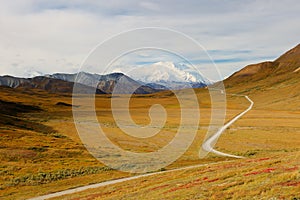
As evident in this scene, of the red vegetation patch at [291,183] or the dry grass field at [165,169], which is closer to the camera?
the red vegetation patch at [291,183]

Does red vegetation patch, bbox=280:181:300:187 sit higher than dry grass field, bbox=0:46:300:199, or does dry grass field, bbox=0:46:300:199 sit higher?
red vegetation patch, bbox=280:181:300:187

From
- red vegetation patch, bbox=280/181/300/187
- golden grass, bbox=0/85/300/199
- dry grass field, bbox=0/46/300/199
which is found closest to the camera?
red vegetation patch, bbox=280/181/300/187

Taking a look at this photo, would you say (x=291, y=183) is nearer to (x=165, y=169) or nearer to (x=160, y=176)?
(x=160, y=176)

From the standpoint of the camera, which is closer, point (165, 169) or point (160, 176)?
point (160, 176)

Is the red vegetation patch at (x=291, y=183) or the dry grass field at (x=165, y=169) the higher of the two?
the red vegetation patch at (x=291, y=183)

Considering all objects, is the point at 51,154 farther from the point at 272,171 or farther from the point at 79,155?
the point at 272,171

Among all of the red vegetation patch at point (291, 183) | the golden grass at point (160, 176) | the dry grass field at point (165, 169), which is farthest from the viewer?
the golden grass at point (160, 176)

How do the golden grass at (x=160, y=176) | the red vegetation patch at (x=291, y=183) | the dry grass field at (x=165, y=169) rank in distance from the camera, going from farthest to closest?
the golden grass at (x=160, y=176)
the dry grass field at (x=165, y=169)
the red vegetation patch at (x=291, y=183)

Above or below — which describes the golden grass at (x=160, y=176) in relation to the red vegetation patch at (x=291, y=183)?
below

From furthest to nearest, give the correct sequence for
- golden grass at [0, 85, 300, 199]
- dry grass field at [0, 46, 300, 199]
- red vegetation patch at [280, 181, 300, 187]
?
golden grass at [0, 85, 300, 199] < dry grass field at [0, 46, 300, 199] < red vegetation patch at [280, 181, 300, 187]

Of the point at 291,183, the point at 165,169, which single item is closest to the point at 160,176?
the point at 165,169

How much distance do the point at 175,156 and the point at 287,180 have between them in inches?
1618

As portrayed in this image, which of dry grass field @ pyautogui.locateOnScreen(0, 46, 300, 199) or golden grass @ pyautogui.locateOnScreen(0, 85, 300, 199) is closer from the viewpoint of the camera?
dry grass field @ pyautogui.locateOnScreen(0, 46, 300, 199)

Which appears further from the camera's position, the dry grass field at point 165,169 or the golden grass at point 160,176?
the golden grass at point 160,176
